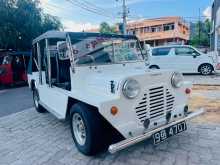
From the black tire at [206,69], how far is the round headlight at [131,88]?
9.39 m

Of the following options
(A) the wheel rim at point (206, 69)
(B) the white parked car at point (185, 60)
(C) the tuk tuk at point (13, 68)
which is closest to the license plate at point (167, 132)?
(B) the white parked car at point (185, 60)

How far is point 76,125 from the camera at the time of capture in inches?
135

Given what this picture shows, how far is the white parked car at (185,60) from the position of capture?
11.0m

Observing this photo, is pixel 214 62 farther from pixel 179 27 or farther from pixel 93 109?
pixel 179 27

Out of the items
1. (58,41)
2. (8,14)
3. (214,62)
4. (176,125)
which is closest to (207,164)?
(176,125)

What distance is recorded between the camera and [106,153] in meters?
3.29

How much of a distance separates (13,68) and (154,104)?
9.73 m

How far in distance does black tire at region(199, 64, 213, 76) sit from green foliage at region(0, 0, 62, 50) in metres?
9.52

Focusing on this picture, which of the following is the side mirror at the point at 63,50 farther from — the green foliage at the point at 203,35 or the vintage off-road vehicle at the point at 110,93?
the green foliage at the point at 203,35

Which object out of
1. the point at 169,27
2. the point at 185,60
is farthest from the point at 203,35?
the point at 185,60

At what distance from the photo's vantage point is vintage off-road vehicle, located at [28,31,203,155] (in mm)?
2746

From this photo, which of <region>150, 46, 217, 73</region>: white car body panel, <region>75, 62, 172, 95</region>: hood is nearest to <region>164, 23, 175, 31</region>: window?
<region>150, 46, 217, 73</region>: white car body panel

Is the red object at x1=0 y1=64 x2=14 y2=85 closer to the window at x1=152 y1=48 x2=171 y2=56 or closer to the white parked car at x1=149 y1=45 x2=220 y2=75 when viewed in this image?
the white parked car at x1=149 y1=45 x2=220 y2=75

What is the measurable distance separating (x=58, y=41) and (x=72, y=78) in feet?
3.15
